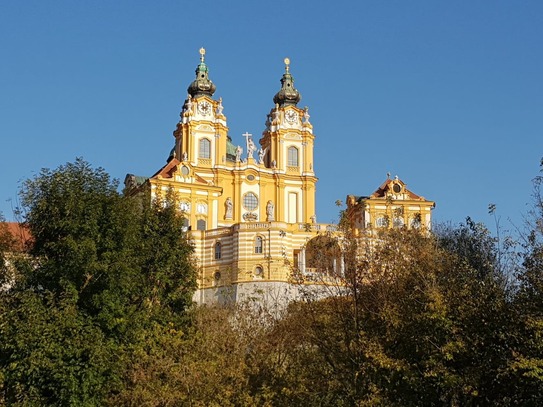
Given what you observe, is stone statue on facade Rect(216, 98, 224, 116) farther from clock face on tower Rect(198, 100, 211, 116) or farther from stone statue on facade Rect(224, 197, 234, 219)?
stone statue on facade Rect(224, 197, 234, 219)

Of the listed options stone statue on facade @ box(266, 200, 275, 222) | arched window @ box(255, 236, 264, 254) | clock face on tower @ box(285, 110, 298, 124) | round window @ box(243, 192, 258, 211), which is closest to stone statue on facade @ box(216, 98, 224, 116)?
clock face on tower @ box(285, 110, 298, 124)

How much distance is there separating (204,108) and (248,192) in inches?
334

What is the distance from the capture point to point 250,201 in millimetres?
75438

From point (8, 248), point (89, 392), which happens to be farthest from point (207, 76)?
point (89, 392)

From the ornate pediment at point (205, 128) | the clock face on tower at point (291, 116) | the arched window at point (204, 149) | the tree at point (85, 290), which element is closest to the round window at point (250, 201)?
the arched window at point (204, 149)

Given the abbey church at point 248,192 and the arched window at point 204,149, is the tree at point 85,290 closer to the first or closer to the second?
the abbey church at point 248,192

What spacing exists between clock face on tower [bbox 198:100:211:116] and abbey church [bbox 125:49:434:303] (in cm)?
4

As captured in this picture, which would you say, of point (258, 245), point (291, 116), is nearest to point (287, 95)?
point (291, 116)

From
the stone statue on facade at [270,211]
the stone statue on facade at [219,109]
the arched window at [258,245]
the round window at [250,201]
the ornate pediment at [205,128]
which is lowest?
the arched window at [258,245]

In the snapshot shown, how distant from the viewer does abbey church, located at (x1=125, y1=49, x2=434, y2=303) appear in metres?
62.6

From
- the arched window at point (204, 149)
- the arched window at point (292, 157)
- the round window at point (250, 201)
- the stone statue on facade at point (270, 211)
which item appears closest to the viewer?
the arched window at point (204, 149)

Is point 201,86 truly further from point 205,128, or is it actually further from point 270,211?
point 270,211

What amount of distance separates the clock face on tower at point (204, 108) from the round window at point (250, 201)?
8144 mm

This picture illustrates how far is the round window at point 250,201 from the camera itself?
2965 inches
